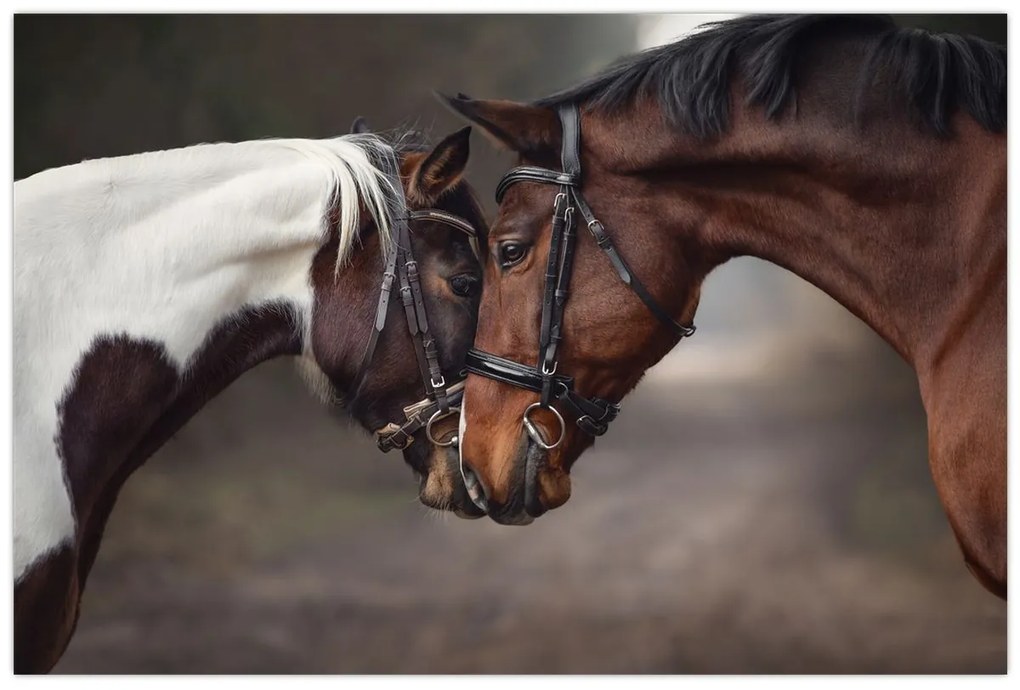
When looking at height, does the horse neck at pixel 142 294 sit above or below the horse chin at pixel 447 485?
above

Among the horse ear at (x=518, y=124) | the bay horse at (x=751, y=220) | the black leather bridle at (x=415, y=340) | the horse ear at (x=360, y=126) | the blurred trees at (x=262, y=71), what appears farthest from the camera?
the blurred trees at (x=262, y=71)

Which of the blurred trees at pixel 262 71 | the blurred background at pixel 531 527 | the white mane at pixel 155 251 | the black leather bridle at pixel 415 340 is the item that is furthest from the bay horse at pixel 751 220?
the blurred background at pixel 531 527

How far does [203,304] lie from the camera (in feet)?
6.26

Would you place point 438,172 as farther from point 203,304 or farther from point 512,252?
point 203,304

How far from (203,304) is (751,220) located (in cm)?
105

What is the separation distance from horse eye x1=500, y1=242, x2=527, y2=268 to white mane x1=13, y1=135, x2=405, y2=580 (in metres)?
0.29

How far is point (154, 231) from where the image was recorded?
189cm

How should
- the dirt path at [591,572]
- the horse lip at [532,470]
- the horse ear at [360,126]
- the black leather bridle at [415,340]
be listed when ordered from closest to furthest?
the horse lip at [532,470] → the black leather bridle at [415,340] → the horse ear at [360,126] → the dirt path at [591,572]

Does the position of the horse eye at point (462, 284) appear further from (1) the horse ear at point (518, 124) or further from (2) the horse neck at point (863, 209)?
(2) the horse neck at point (863, 209)

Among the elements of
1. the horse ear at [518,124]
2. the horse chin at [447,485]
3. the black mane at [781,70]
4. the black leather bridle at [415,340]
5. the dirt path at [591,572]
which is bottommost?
the dirt path at [591,572]

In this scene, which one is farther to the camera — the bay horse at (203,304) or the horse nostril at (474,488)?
the horse nostril at (474,488)

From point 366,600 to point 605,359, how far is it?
216cm

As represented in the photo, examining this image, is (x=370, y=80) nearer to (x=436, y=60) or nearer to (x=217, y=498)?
(x=436, y=60)

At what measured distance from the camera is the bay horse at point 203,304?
1.80m
